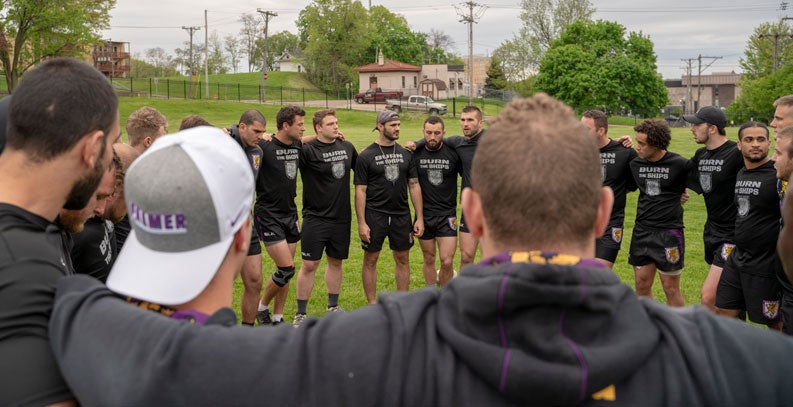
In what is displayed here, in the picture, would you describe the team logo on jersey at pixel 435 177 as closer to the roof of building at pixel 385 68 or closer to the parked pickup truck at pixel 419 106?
the parked pickup truck at pixel 419 106

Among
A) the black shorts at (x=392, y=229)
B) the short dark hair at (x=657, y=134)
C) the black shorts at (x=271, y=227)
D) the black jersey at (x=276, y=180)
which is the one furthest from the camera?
the black shorts at (x=392, y=229)

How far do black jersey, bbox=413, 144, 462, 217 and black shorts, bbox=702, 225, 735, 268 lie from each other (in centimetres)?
331

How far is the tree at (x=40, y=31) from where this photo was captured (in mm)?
40281

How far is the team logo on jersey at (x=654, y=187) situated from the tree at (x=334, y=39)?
78.3 metres

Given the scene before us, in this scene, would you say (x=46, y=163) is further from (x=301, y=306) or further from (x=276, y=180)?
(x=276, y=180)

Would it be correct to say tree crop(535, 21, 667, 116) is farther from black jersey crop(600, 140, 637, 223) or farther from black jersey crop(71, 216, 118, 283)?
black jersey crop(71, 216, 118, 283)

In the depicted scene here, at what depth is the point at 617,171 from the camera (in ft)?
27.8

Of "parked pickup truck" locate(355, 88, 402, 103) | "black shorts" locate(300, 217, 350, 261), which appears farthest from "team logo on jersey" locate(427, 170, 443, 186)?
"parked pickup truck" locate(355, 88, 402, 103)

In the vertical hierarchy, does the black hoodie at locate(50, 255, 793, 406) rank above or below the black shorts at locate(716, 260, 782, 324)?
above

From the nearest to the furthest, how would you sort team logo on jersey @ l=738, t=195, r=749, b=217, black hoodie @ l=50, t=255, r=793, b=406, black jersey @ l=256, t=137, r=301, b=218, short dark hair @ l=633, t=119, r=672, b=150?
black hoodie @ l=50, t=255, r=793, b=406
team logo on jersey @ l=738, t=195, r=749, b=217
short dark hair @ l=633, t=119, r=672, b=150
black jersey @ l=256, t=137, r=301, b=218

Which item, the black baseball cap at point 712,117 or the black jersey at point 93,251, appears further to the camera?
the black baseball cap at point 712,117

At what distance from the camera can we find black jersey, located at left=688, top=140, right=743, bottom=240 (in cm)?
746

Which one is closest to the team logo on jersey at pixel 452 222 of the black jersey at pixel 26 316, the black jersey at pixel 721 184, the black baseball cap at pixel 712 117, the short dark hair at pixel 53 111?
the black jersey at pixel 721 184

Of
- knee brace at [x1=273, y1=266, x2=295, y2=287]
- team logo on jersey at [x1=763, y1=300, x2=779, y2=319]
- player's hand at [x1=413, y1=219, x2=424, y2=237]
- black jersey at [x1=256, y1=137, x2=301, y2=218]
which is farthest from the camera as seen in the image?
player's hand at [x1=413, y1=219, x2=424, y2=237]
